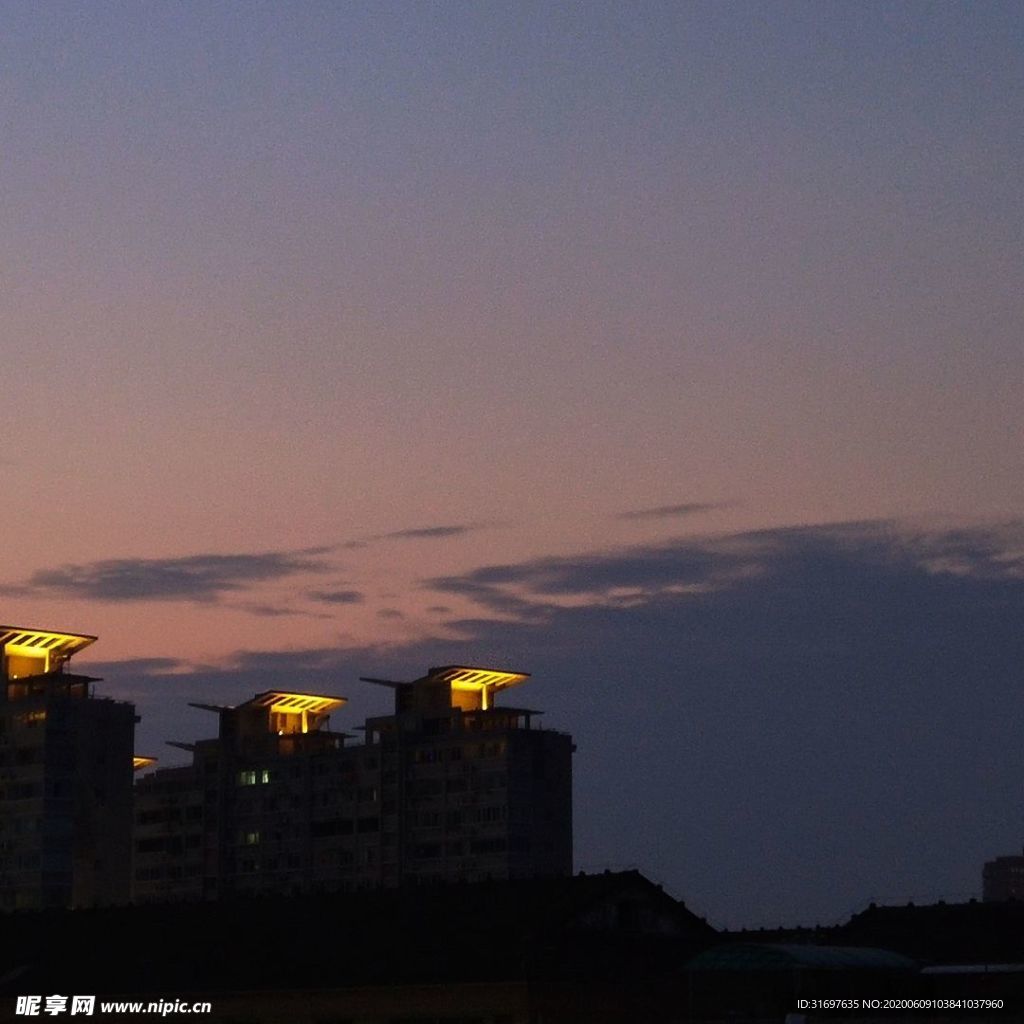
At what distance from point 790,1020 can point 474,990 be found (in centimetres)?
1428

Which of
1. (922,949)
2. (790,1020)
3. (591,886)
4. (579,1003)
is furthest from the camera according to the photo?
(922,949)

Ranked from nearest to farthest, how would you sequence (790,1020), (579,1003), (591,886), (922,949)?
(790,1020) → (579,1003) → (591,886) → (922,949)

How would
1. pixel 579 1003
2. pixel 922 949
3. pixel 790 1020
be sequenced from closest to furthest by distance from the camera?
pixel 790 1020 → pixel 579 1003 → pixel 922 949

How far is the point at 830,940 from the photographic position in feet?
334

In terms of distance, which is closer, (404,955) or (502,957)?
(502,957)

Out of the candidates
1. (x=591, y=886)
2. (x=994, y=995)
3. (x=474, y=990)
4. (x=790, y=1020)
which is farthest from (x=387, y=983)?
(x=994, y=995)

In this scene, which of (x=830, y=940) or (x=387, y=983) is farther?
(x=830, y=940)

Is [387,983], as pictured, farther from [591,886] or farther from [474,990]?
[591,886]

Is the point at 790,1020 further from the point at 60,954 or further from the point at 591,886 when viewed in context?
the point at 60,954

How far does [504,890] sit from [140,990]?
17431mm

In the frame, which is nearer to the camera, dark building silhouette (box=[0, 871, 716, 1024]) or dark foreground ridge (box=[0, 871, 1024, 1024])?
dark foreground ridge (box=[0, 871, 1024, 1024])

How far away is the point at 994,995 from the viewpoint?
83125 millimetres

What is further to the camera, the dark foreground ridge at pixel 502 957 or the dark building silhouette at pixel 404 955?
the dark building silhouette at pixel 404 955

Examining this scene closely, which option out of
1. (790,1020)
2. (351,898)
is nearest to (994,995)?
(790,1020)
